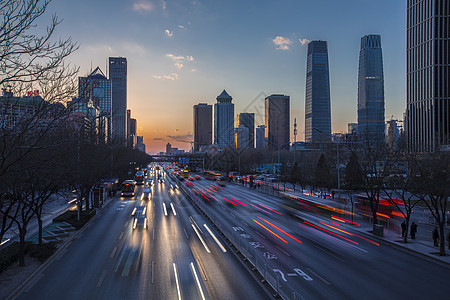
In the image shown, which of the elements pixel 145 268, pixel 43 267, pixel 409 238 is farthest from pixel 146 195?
pixel 409 238

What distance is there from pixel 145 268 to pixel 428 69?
8839 centimetres

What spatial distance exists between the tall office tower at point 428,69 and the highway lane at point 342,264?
63.8 metres

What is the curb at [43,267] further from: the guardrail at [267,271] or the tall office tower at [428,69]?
the tall office tower at [428,69]

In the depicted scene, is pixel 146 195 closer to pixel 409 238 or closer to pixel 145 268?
pixel 145 268

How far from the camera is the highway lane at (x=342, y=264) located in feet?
42.9

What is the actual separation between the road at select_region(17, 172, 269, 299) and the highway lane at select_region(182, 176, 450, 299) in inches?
96.3

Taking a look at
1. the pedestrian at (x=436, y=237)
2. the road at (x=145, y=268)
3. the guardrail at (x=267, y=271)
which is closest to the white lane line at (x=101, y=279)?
the road at (x=145, y=268)

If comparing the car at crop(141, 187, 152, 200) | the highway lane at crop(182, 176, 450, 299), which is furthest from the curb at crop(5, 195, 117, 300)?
the car at crop(141, 187, 152, 200)

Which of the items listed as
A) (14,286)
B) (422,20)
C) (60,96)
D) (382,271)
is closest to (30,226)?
(14,286)

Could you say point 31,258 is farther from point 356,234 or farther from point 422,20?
point 422,20

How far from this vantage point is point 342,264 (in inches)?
645

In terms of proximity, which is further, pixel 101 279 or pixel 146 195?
pixel 146 195

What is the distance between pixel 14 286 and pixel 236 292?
9598 millimetres

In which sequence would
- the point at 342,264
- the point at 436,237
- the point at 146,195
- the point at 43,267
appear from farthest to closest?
the point at 146,195, the point at 436,237, the point at 342,264, the point at 43,267
